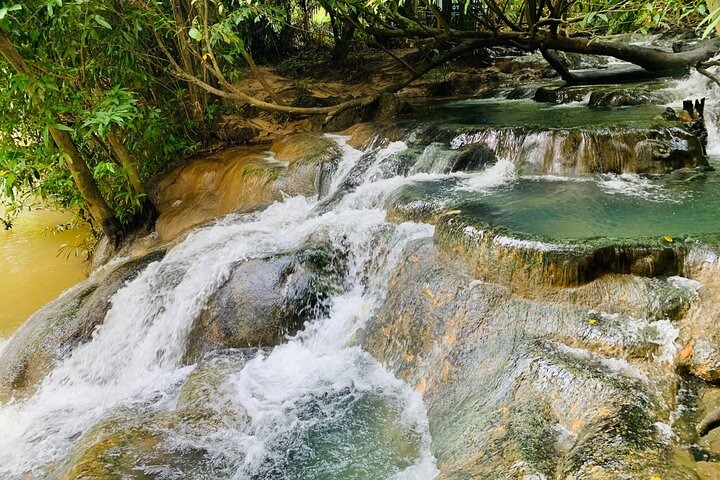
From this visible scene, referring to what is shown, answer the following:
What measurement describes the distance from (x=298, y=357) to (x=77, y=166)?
4.15 metres

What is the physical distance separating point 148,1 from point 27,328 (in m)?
4.57

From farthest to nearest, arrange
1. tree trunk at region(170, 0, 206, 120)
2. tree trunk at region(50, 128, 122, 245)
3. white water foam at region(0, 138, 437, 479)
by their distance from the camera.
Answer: tree trunk at region(170, 0, 206, 120) → tree trunk at region(50, 128, 122, 245) → white water foam at region(0, 138, 437, 479)

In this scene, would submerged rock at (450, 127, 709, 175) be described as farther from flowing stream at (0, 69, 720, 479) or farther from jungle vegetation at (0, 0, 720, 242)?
jungle vegetation at (0, 0, 720, 242)

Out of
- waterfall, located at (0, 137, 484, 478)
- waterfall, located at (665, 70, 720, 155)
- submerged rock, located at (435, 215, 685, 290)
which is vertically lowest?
waterfall, located at (0, 137, 484, 478)

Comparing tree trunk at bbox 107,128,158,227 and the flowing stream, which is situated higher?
tree trunk at bbox 107,128,158,227

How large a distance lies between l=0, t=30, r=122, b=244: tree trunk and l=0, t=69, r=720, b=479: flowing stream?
5.15 ft

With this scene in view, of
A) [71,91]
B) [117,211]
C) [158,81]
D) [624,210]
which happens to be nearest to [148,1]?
[158,81]

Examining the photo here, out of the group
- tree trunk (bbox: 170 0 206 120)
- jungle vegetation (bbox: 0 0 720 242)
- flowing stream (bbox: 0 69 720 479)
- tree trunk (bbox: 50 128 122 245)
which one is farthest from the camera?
tree trunk (bbox: 170 0 206 120)

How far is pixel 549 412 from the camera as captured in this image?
118 inches

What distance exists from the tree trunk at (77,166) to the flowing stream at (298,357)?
157 centimetres

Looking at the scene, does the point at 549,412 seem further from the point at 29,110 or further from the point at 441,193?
the point at 29,110

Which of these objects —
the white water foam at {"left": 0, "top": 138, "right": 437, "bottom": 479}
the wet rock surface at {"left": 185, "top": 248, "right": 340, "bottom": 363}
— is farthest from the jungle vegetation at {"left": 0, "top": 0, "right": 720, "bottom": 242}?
the wet rock surface at {"left": 185, "top": 248, "right": 340, "bottom": 363}

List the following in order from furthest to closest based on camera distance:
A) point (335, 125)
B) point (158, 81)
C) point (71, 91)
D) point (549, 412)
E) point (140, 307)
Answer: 1. point (335, 125)
2. point (158, 81)
3. point (71, 91)
4. point (140, 307)
5. point (549, 412)

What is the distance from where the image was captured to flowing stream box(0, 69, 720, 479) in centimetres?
359
